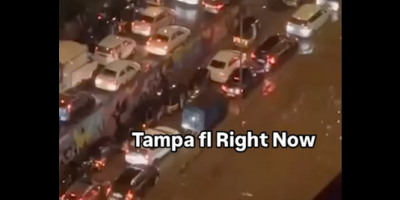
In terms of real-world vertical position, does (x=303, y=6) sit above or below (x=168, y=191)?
above

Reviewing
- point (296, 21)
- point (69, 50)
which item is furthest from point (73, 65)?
point (296, 21)

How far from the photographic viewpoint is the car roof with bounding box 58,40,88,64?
9.44 ft

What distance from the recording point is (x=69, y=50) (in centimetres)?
293

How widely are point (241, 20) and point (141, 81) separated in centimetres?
40

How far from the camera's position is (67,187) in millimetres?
2623

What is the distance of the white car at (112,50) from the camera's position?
3.02m

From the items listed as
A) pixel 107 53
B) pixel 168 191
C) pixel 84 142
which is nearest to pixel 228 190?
pixel 168 191

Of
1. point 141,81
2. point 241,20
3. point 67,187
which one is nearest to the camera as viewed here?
point 67,187

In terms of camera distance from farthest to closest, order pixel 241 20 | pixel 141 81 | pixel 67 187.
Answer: pixel 241 20
pixel 141 81
pixel 67 187

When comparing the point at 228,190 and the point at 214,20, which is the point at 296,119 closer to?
the point at 228,190

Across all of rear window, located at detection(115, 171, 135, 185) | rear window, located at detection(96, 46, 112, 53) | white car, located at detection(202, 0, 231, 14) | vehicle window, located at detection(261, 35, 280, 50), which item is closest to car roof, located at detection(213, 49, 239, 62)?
vehicle window, located at detection(261, 35, 280, 50)

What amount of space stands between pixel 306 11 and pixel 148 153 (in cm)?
78

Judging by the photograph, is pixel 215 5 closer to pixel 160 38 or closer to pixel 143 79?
pixel 160 38

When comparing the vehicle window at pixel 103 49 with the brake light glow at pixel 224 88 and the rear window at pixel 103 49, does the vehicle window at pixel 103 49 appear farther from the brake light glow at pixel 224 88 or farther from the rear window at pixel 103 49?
the brake light glow at pixel 224 88
